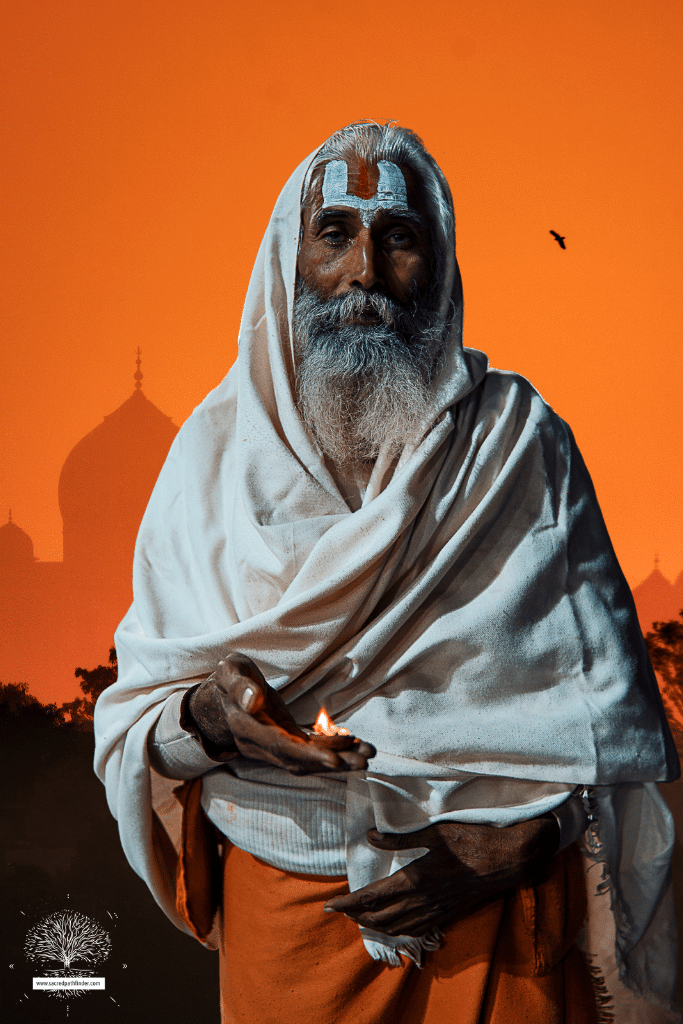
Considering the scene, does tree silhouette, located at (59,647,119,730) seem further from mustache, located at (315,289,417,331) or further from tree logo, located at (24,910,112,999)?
mustache, located at (315,289,417,331)

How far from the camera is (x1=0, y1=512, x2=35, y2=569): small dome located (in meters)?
2.12

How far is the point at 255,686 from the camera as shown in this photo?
942 mm

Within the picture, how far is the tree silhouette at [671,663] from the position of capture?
206cm

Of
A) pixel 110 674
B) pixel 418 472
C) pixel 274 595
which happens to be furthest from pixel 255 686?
pixel 110 674

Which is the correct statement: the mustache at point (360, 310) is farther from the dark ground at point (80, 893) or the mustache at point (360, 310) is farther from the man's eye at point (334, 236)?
the dark ground at point (80, 893)

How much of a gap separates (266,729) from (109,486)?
4.33 feet

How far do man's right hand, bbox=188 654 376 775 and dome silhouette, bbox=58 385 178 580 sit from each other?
3.67 feet

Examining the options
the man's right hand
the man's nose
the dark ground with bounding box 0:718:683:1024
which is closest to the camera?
the man's right hand

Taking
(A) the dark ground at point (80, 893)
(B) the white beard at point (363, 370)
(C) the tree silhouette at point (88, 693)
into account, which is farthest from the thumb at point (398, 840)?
(C) the tree silhouette at point (88, 693)

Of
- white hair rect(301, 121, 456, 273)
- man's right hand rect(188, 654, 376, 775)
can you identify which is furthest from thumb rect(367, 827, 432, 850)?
white hair rect(301, 121, 456, 273)

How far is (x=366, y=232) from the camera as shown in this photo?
3.97ft

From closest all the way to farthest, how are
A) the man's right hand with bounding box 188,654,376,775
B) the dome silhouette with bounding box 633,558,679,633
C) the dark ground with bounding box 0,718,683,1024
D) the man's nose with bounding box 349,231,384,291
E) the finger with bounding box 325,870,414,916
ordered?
1. the man's right hand with bounding box 188,654,376,775
2. the finger with bounding box 325,870,414,916
3. the man's nose with bounding box 349,231,384,291
4. the dark ground with bounding box 0,718,683,1024
5. the dome silhouette with bounding box 633,558,679,633

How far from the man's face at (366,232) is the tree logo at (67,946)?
1.50 metres

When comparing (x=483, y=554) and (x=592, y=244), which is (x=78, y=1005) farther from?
(x=592, y=244)
